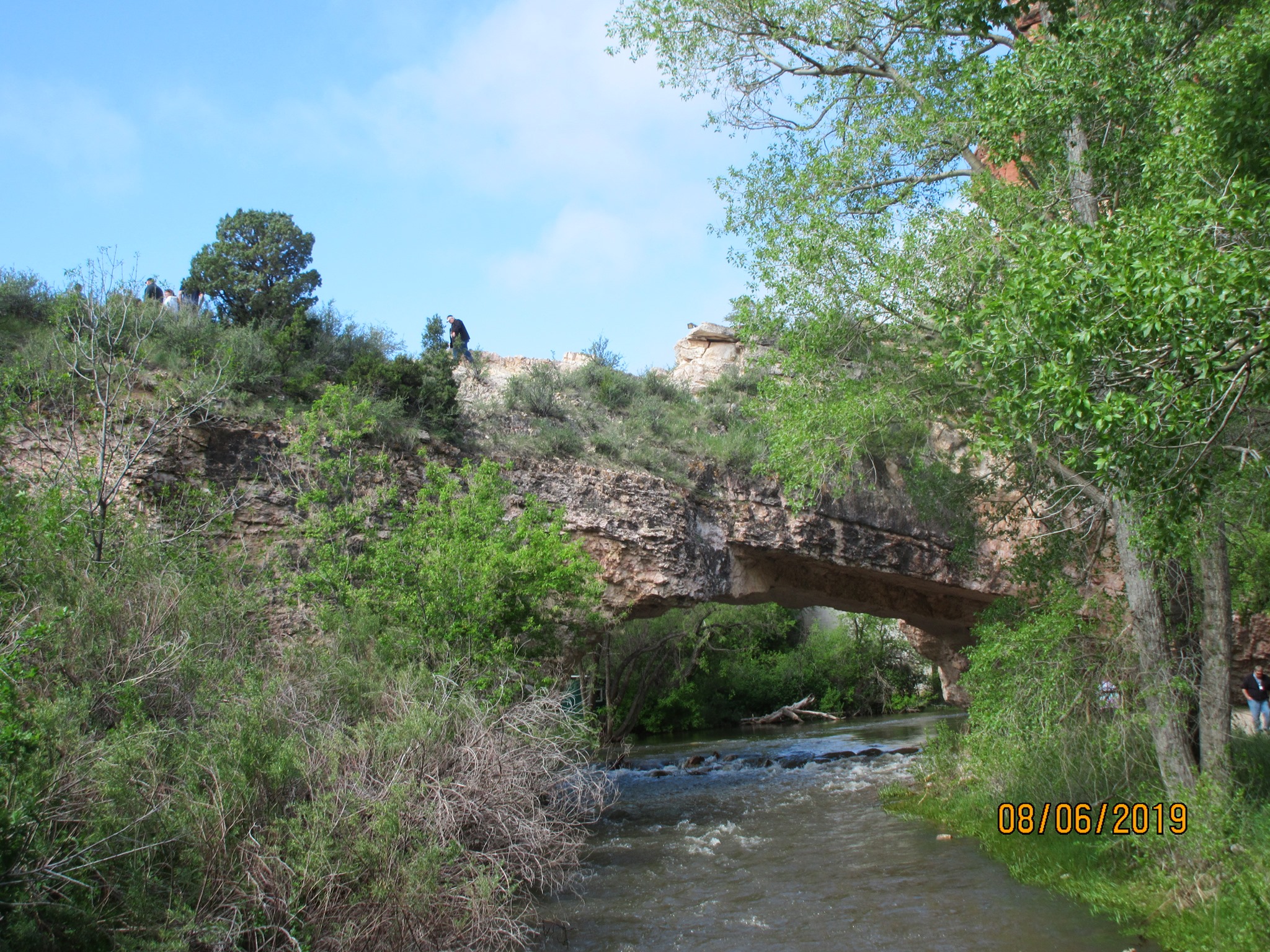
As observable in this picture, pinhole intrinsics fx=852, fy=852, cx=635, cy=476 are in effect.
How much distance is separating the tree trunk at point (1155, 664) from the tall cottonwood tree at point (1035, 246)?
0.07 feet

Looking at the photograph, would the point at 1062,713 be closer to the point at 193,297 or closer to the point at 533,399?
the point at 533,399

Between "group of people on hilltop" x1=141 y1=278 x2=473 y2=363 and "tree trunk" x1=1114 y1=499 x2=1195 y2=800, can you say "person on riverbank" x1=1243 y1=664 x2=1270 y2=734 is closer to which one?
"tree trunk" x1=1114 y1=499 x2=1195 y2=800

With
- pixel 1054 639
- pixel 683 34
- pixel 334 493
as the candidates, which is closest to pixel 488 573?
pixel 334 493

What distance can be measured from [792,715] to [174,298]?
23127 mm

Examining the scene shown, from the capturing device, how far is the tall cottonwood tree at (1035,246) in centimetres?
484

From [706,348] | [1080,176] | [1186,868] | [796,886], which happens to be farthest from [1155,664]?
[706,348]

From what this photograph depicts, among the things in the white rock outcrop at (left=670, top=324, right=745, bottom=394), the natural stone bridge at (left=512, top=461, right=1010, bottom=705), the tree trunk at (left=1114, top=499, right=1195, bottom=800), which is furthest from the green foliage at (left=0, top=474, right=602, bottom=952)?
the white rock outcrop at (left=670, top=324, right=745, bottom=394)

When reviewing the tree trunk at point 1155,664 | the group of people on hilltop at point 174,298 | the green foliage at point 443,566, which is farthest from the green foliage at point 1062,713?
the group of people on hilltop at point 174,298

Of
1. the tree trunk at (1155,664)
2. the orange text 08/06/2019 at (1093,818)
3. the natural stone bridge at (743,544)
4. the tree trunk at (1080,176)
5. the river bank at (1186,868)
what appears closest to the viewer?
the river bank at (1186,868)

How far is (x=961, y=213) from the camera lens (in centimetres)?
986

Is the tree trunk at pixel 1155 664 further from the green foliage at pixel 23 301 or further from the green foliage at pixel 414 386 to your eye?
the green foliage at pixel 23 301

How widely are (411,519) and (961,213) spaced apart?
7.74 meters

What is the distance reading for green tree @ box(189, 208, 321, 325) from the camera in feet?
57.1

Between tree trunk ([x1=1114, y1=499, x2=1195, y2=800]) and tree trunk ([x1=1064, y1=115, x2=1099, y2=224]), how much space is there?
9.76ft
